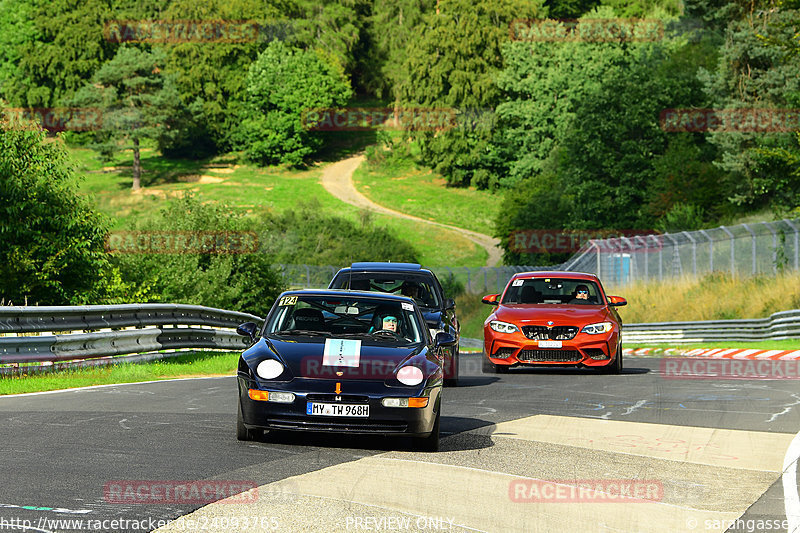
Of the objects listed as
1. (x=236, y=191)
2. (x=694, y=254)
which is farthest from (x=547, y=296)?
(x=236, y=191)

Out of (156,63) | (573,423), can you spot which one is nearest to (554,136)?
(156,63)

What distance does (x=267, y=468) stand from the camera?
27.1 ft

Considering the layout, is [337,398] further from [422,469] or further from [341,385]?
[422,469]

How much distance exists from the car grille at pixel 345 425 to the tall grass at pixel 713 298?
26.2 m

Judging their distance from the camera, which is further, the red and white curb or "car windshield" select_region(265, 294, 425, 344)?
the red and white curb

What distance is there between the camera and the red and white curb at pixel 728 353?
2449 centimetres

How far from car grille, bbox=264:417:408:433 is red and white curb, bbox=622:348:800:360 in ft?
54.6

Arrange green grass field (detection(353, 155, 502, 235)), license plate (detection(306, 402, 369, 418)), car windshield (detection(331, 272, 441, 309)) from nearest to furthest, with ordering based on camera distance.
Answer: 1. license plate (detection(306, 402, 369, 418))
2. car windshield (detection(331, 272, 441, 309))
3. green grass field (detection(353, 155, 502, 235))

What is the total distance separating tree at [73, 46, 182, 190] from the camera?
4350 inches

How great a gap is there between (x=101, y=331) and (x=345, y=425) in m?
9.69

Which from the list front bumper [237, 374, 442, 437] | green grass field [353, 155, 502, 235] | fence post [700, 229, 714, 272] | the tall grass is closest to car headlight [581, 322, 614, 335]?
front bumper [237, 374, 442, 437]

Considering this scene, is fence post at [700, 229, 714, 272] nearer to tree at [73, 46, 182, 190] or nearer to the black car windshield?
the black car windshield

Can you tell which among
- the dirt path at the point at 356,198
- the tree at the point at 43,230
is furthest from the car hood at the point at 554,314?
the dirt path at the point at 356,198

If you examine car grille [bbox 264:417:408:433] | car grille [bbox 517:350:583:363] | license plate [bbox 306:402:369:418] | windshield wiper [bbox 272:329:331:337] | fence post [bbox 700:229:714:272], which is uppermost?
windshield wiper [bbox 272:329:331:337]
